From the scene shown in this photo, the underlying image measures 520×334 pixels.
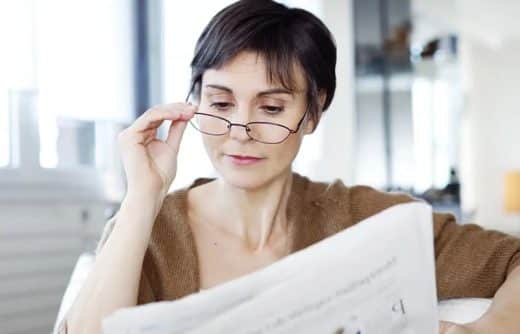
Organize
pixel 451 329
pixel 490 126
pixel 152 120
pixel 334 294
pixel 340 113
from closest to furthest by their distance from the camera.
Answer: pixel 334 294 → pixel 451 329 → pixel 152 120 → pixel 340 113 → pixel 490 126

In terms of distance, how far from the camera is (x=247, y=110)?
40.9 inches

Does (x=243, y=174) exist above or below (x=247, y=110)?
below

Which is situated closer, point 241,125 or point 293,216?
point 241,125

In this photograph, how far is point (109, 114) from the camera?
7.30 feet

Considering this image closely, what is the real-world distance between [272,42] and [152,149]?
0.26 m

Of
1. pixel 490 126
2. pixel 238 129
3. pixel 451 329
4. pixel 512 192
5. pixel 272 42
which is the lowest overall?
pixel 512 192

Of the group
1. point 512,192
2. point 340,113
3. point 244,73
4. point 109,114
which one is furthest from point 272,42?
point 512,192

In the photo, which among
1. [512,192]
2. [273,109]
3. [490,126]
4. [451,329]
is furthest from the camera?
[490,126]

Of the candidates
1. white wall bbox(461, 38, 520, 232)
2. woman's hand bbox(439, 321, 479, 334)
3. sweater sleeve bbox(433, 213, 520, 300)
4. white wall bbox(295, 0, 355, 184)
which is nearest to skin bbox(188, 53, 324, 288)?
sweater sleeve bbox(433, 213, 520, 300)

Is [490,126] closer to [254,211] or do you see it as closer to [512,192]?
[512,192]

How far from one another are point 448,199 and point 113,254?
4598 mm

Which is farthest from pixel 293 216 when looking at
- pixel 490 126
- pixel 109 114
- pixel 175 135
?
pixel 490 126

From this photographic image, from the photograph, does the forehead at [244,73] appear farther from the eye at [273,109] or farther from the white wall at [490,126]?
the white wall at [490,126]

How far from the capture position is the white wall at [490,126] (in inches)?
244
